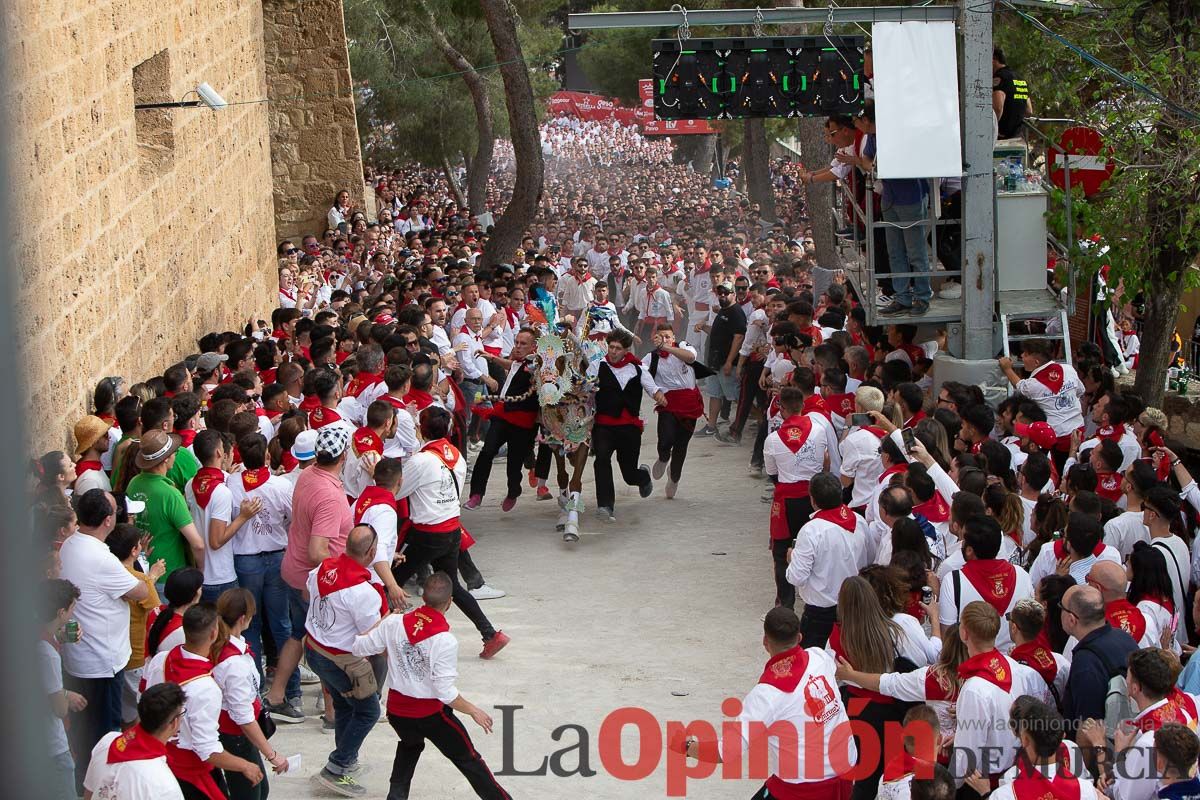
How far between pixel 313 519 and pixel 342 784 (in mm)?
1359

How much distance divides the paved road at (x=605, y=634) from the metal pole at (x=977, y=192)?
237 cm

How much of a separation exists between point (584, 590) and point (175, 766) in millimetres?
4661

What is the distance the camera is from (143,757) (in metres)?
4.63

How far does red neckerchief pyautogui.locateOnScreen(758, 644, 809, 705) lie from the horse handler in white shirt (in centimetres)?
133

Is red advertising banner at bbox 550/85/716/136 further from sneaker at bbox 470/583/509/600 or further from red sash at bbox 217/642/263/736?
red sash at bbox 217/642/263/736

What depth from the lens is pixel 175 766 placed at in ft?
17.0

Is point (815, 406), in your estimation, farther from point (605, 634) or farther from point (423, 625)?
point (423, 625)

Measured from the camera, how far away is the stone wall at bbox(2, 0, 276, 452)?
774 cm

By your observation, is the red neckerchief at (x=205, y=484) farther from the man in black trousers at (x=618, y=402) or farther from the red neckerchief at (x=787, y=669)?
the man in black trousers at (x=618, y=402)

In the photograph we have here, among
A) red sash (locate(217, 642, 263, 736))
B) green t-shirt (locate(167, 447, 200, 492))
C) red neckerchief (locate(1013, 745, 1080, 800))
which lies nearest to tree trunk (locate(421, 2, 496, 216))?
green t-shirt (locate(167, 447, 200, 492))

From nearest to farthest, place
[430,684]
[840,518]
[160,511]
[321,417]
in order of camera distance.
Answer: [430,684] < [160,511] < [840,518] < [321,417]

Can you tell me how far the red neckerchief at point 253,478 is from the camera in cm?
719

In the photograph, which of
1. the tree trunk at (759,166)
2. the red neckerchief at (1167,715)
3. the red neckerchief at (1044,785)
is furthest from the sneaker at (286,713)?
the tree trunk at (759,166)

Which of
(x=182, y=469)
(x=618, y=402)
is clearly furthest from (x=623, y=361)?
(x=182, y=469)
